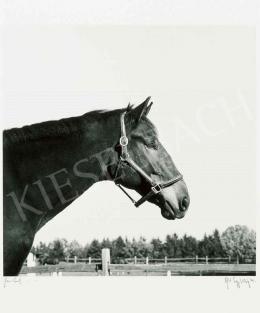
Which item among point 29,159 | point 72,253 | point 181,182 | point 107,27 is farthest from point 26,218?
point 72,253

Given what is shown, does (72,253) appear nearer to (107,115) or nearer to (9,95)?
(9,95)

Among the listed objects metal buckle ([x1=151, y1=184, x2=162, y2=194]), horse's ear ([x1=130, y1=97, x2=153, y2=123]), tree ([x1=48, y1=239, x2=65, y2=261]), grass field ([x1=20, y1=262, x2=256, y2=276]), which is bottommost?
grass field ([x1=20, y1=262, x2=256, y2=276])

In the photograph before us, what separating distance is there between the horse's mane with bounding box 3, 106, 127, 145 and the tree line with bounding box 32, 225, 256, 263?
3.62 m

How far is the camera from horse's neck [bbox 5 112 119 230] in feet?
11.7

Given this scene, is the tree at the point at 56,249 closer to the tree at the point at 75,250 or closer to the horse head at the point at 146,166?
the tree at the point at 75,250

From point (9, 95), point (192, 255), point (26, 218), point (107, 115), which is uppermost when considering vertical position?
point (9, 95)

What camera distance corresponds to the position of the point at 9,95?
6156 millimetres

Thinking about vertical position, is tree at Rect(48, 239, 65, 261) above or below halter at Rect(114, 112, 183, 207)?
below

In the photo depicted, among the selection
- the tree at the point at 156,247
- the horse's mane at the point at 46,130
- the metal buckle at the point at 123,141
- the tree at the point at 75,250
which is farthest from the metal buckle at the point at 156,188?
the tree at the point at 156,247

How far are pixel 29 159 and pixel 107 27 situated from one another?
326 cm
